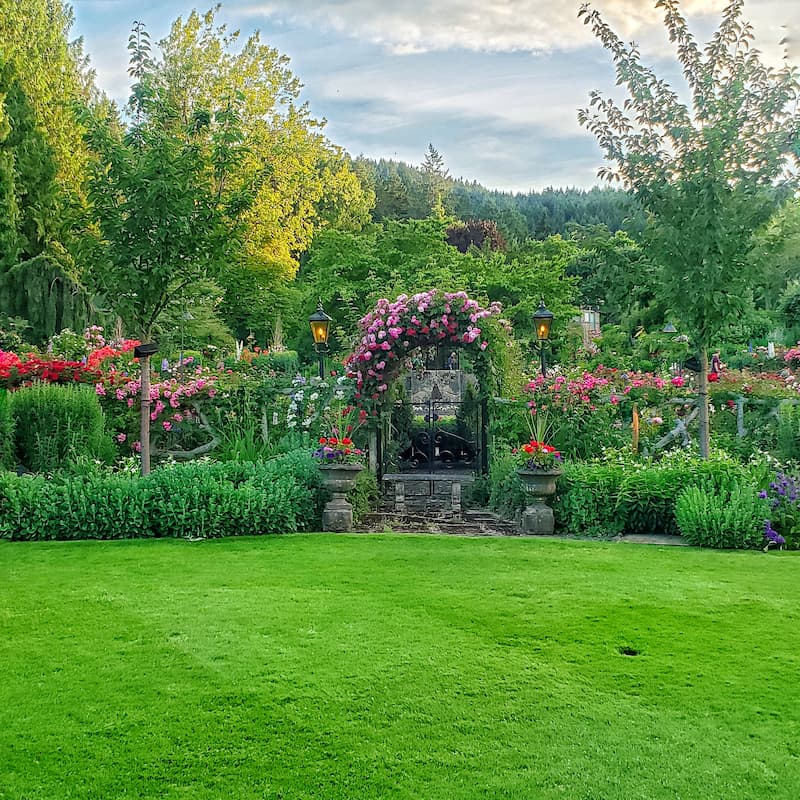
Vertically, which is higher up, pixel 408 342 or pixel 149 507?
pixel 408 342

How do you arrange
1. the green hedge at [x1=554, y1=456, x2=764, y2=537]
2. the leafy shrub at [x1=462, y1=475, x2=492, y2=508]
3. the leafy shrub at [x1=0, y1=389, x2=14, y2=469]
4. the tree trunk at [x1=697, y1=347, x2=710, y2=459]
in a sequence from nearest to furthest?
the green hedge at [x1=554, y1=456, x2=764, y2=537], the tree trunk at [x1=697, y1=347, x2=710, y2=459], the leafy shrub at [x1=0, y1=389, x2=14, y2=469], the leafy shrub at [x1=462, y1=475, x2=492, y2=508]

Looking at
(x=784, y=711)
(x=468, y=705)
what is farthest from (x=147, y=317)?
(x=784, y=711)

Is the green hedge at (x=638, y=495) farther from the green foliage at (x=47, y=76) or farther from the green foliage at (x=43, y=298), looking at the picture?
the green foliage at (x=47, y=76)

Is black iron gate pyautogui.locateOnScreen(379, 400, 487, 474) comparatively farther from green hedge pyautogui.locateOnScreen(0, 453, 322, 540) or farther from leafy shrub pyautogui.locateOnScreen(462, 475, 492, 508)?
green hedge pyautogui.locateOnScreen(0, 453, 322, 540)

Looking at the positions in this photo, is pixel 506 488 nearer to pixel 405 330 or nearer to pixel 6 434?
pixel 405 330

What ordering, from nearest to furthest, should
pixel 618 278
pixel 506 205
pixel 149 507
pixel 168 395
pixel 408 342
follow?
1. pixel 149 507
2. pixel 408 342
3. pixel 168 395
4. pixel 618 278
5. pixel 506 205

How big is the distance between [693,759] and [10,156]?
16.9 m

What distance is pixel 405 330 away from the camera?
9125mm

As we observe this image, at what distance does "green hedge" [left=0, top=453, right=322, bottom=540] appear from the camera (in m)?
6.57

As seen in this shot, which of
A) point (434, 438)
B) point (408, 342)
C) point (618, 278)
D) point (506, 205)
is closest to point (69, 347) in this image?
point (408, 342)

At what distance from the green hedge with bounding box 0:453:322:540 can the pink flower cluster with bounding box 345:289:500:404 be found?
244 cm

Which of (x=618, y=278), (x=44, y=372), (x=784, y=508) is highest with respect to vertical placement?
(x=618, y=278)

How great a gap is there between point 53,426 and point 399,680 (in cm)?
642

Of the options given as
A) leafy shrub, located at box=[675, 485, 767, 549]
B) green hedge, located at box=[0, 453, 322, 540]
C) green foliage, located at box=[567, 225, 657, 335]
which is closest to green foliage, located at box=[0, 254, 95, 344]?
green hedge, located at box=[0, 453, 322, 540]
